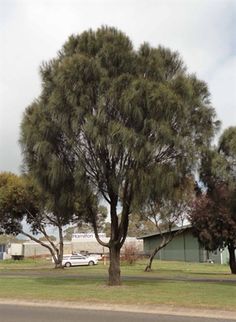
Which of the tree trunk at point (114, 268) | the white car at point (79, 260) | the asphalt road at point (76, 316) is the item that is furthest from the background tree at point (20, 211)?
the asphalt road at point (76, 316)

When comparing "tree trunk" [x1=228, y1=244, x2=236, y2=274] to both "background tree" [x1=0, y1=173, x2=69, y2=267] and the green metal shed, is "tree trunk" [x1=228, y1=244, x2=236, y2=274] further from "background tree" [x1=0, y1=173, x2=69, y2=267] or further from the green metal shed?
the green metal shed

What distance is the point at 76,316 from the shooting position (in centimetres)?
1484

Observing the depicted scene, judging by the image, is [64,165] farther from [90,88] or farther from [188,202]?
[188,202]

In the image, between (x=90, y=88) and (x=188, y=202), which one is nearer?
(x=90, y=88)

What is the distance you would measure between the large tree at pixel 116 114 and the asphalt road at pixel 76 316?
7.16 meters

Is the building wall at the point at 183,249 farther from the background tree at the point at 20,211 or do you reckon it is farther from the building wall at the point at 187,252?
the background tree at the point at 20,211

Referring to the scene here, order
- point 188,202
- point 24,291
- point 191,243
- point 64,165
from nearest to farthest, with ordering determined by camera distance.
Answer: point 24,291
point 64,165
point 188,202
point 191,243

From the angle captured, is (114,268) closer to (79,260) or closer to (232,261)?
(232,261)

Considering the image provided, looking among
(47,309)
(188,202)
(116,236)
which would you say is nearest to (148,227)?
(188,202)

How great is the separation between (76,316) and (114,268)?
9266 mm

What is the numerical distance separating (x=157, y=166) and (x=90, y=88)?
4116 mm

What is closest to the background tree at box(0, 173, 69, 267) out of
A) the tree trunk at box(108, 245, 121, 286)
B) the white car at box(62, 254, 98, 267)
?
the white car at box(62, 254, 98, 267)

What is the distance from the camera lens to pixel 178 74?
23.4m

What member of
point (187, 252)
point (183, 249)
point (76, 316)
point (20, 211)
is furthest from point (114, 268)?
point (183, 249)
